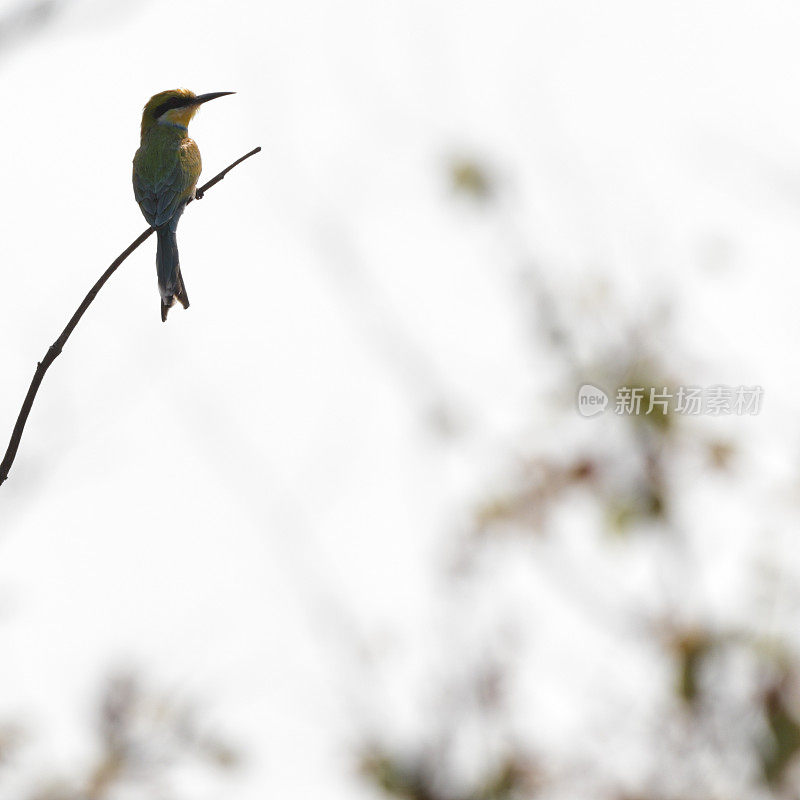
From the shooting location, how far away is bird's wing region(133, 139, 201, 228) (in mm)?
4141

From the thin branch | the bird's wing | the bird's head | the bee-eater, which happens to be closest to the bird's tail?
the bee-eater

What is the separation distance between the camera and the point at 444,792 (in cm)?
674

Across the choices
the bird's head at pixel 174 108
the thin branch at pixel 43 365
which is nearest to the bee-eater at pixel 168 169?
the bird's head at pixel 174 108

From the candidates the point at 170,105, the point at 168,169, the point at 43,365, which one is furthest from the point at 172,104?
the point at 43,365

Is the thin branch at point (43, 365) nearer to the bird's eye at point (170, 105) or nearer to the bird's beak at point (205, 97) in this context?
the bird's beak at point (205, 97)

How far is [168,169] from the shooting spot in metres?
4.29

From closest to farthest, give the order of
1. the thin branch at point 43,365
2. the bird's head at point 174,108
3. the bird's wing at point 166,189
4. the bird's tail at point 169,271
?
the thin branch at point 43,365 → the bird's tail at point 169,271 → the bird's wing at point 166,189 → the bird's head at point 174,108

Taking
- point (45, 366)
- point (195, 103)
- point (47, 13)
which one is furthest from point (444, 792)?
point (47, 13)

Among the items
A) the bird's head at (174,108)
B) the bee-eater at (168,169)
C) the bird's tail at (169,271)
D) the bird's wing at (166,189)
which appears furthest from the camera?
the bird's head at (174,108)

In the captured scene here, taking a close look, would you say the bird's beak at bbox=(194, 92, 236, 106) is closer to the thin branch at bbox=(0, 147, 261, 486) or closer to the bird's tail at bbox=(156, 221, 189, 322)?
the bird's tail at bbox=(156, 221, 189, 322)

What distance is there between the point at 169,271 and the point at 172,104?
1567mm

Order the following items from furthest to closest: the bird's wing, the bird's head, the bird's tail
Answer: the bird's head < the bird's wing < the bird's tail

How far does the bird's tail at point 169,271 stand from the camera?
3387mm

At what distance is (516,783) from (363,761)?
127 cm
